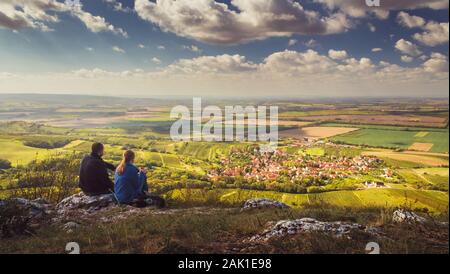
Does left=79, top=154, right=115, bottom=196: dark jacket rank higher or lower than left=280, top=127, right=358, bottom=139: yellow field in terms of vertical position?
higher

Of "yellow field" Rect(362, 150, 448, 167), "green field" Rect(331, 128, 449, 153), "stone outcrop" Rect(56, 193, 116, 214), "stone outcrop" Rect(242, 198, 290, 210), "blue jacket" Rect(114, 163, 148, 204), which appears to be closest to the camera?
"blue jacket" Rect(114, 163, 148, 204)

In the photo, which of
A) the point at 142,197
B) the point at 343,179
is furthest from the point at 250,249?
the point at 343,179

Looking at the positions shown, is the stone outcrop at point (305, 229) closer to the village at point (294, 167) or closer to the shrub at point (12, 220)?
the shrub at point (12, 220)

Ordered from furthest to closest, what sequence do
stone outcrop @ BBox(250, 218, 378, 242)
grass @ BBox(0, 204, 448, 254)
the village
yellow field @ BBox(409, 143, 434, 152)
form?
yellow field @ BBox(409, 143, 434, 152) → the village → stone outcrop @ BBox(250, 218, 378, 242) → grass @ BBox(0, 204, 448, 254)

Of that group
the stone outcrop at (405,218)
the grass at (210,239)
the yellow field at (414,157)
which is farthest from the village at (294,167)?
the grass at (210,239)

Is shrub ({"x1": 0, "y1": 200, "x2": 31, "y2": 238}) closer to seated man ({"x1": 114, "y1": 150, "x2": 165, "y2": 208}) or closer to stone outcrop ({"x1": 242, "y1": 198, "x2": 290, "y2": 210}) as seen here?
seated man ({"x1": 114, "y1": 150, "x2": 165, "y2": 208})

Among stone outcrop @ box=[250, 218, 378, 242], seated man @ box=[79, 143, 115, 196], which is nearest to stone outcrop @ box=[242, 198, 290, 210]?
stone outcrop @ box=[250, 218, 378, 242]
